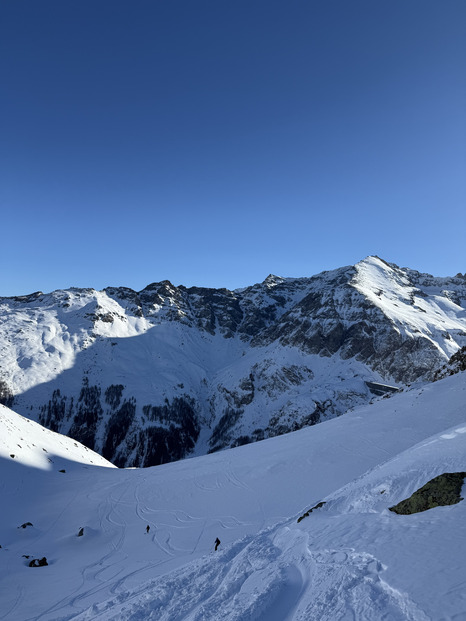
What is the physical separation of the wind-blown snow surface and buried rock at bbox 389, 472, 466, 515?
0.43m

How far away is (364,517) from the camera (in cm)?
→ 1044

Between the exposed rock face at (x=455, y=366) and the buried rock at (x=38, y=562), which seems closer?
the buried rock at (x=38, y=562)

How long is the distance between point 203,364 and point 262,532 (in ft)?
407

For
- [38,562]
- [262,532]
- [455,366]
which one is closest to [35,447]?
[38,562]

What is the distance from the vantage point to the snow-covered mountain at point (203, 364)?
91375mm

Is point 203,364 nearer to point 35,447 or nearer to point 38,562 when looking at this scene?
point 35,447

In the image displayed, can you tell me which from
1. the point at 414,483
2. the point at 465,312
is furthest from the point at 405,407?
the point at 465,312

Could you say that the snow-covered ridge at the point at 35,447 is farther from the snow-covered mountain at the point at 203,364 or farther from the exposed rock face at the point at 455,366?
the exposed rock face at the point at 455,366

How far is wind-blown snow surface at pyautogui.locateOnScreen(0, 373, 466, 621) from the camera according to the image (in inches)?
261

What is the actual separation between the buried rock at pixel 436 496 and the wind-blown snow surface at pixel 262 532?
43 cm

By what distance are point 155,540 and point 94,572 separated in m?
4.00

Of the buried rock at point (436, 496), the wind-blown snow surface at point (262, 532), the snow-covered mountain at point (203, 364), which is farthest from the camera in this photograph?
the snow-covered mountain at point (203, 364)

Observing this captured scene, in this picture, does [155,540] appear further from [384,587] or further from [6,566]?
[384,587]

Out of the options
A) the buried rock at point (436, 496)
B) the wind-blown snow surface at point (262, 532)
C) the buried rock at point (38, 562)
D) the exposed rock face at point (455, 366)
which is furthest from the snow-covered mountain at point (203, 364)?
the buried rock at point (436, 496)
